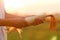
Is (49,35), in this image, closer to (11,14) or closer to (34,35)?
(34,35)

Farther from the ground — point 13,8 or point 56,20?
point 13,8

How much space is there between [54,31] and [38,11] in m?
0.15

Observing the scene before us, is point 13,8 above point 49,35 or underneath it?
above

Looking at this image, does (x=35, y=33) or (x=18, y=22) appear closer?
(x=18, y=22)

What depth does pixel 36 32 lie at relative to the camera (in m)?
0.69

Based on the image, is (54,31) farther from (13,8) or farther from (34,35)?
(13,8)

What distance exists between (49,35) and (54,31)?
0.04 m

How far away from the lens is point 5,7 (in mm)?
666

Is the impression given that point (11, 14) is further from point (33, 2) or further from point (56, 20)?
point (56, 20)

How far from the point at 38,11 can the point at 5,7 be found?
191 millimetres

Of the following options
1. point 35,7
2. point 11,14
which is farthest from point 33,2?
point 11,14

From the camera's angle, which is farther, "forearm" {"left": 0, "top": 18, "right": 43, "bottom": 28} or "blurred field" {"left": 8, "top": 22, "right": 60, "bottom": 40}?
"blurred field" {"left": 8, "top": 22, "right": 60, "bottom": 40}

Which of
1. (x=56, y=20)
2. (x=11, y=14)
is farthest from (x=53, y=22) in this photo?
(x=11, y=14)

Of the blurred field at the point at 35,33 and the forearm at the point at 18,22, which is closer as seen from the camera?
the forearm at the point at 18,22
